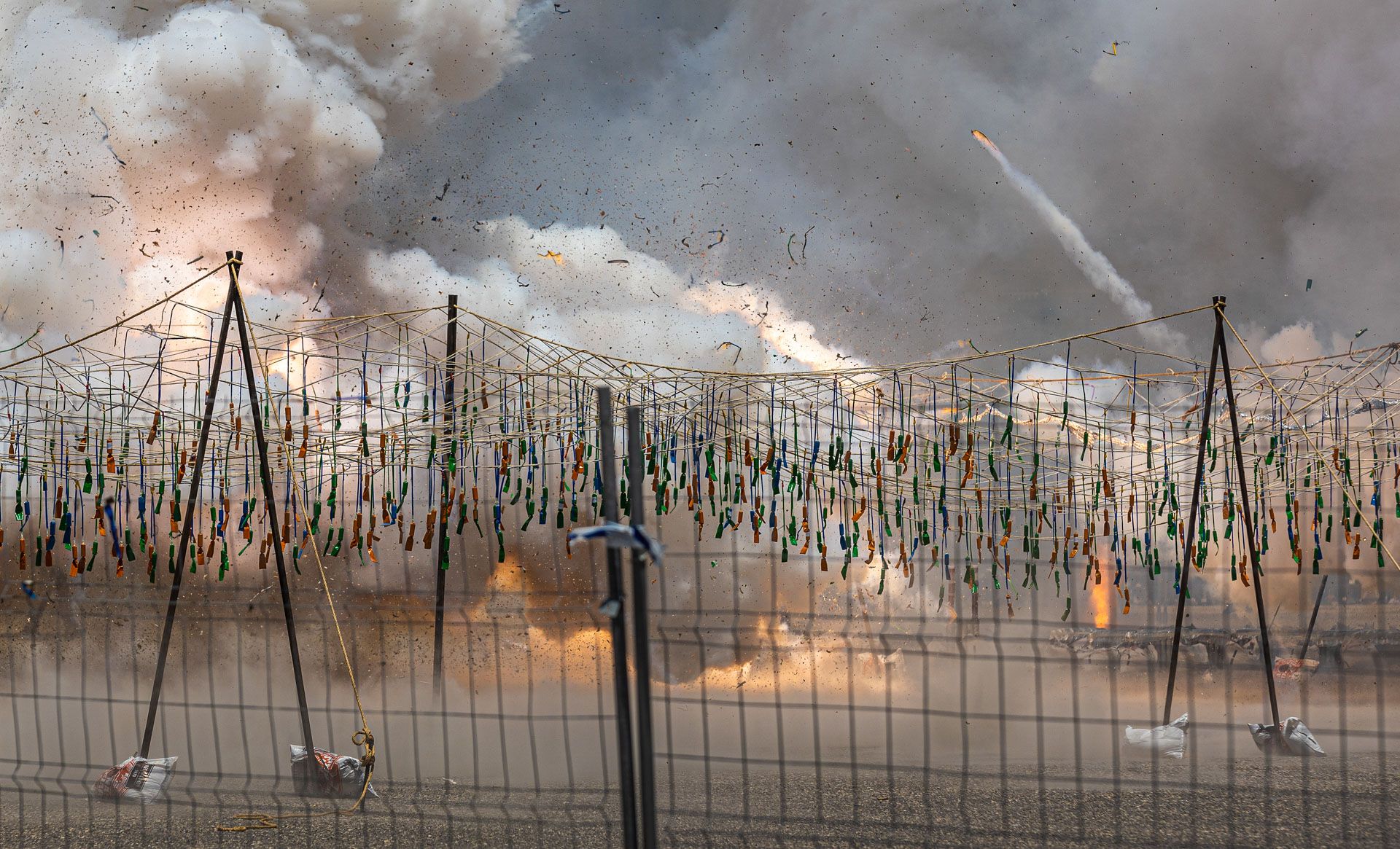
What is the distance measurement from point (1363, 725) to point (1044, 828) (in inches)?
192

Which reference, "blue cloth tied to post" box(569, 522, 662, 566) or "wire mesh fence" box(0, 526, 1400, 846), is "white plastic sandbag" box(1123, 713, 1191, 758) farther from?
"blue cloth tied to post" box(569, 522, 662, 566)

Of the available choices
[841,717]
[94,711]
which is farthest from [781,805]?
[94,711]

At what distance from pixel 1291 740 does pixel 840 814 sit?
7.17 ft

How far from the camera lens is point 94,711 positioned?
Answer: 22.0ft

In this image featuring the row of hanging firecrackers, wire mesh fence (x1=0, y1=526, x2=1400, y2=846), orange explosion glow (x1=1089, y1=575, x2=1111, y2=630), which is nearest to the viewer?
wire mesh fence (x1=0, y1=526, x2=1400, y2=846)

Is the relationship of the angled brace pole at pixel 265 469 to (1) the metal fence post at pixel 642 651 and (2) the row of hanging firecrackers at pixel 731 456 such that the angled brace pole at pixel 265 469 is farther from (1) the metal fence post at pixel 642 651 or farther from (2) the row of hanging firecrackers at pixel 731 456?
(1) the metal fence post at pixel 642 651

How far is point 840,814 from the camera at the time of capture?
11.7 feet

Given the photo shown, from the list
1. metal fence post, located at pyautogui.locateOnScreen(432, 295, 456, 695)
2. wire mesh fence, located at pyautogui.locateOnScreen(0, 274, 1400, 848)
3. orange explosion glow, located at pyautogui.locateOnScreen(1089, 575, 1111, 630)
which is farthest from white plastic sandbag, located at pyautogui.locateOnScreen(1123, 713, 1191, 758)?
metal fence post, located at pyautogui.locateOnScreen(432, 295, 456, 695)

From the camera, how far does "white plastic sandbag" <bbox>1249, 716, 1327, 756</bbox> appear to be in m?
4.36

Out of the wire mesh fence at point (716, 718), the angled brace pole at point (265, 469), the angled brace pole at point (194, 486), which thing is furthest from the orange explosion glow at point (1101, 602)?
the angled brace pole at point (194, 486)

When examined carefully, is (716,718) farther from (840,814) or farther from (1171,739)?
(840,814)

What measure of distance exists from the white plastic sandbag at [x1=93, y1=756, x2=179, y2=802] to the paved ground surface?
0.07 meters

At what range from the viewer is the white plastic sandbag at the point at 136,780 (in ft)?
12.6

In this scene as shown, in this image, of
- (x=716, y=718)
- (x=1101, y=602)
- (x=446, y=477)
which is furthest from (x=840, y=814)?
(x=1101, y=602)
